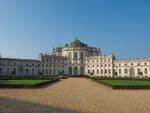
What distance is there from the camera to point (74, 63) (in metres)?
99.8

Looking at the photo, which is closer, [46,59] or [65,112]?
[65,112]

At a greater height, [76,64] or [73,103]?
[76,64]

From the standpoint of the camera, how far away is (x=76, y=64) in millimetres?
99375

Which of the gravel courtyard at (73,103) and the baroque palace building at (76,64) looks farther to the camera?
the baroque palace building at (76,64)

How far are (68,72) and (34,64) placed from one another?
78.0 feet

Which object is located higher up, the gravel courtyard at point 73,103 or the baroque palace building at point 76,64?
the baroque palace building at point 76,64

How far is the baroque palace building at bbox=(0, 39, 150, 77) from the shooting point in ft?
254

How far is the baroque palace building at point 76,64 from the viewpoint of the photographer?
254ft

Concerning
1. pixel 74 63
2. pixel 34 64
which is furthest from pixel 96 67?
pixel 34 64

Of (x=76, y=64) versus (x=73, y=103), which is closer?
(x=73, y=103)

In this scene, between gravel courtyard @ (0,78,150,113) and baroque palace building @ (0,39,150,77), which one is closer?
gravel courtyard @ (0,78,150,113)

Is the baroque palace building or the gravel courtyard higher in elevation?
the baroque palace building

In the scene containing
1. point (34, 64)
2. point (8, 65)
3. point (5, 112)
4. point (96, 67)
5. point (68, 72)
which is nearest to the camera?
point (5, 112)

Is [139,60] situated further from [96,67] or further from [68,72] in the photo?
[68,72]
